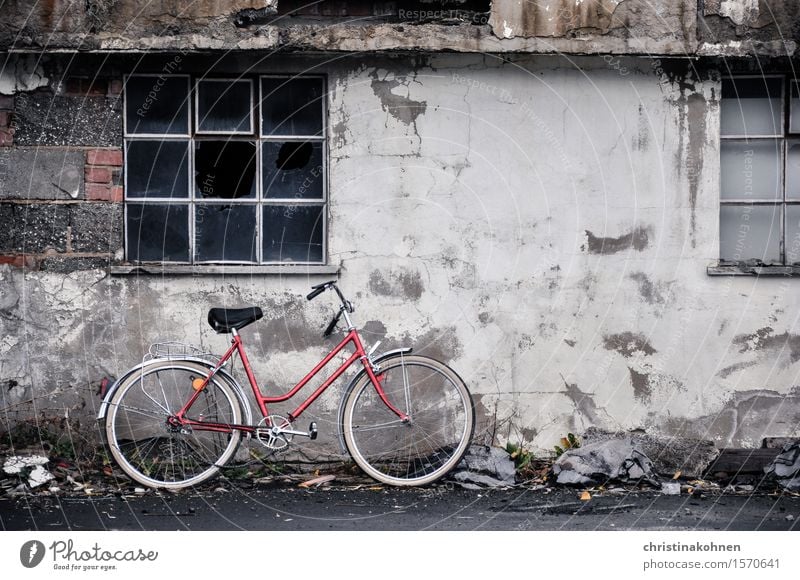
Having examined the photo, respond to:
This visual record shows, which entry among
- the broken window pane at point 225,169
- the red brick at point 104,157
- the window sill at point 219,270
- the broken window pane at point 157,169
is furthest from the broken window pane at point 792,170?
the red brick at point 104,157

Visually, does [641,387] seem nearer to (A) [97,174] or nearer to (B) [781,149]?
(B) [781,149]

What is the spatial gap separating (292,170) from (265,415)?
5.40 ft

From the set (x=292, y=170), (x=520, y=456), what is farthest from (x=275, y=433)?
(x=292, y=170)

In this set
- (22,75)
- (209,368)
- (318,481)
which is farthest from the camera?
(22,75)

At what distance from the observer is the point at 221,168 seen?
7203 millimetres

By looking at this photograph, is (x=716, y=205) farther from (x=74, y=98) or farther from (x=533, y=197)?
(x=74, y=98)

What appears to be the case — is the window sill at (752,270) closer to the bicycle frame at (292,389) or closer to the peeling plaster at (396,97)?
the peeling plaster at (396,97)

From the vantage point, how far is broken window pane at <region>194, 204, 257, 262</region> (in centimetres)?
721

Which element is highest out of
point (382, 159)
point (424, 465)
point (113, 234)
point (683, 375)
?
point (382, 159)

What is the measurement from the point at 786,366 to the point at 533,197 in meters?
1.92

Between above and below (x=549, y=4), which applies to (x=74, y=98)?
below

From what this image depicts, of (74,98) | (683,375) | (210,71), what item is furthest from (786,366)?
(74,98)

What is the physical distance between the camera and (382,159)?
715 cm
